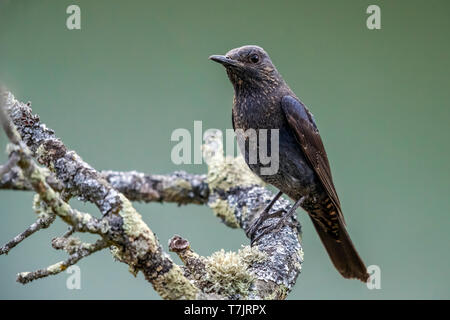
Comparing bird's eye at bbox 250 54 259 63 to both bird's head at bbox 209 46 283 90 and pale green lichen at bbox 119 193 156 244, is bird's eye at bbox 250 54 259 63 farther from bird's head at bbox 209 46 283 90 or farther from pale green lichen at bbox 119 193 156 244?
pale green lichen at bbox 119 193 156 244

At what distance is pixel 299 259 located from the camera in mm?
2244

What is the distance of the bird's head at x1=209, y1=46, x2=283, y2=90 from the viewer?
9.13 feet

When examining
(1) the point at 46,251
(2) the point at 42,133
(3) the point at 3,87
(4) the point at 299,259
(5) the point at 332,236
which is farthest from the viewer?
(1) the point at 46,251

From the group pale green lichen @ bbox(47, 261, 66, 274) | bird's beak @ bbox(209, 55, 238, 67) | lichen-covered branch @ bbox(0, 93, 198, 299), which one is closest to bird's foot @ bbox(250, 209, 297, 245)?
bird's beak @ bbox(209, 55, 238, 67)

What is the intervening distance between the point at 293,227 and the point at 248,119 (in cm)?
67

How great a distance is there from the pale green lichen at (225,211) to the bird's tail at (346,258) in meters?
0.63

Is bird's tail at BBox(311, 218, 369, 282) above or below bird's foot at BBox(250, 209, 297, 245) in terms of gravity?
below

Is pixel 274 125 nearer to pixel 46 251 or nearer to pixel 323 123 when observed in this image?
pixel 323 123

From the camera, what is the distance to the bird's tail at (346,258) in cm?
283

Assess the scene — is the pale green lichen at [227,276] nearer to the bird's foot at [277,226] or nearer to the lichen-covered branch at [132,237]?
the lichen-covered branch at [132,237]

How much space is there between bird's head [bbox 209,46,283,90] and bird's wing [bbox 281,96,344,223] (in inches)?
6.9

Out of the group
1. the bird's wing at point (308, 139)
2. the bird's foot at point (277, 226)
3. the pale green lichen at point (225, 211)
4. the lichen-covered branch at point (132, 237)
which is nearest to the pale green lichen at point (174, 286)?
the lichen-covered branch at point (132, 237)
